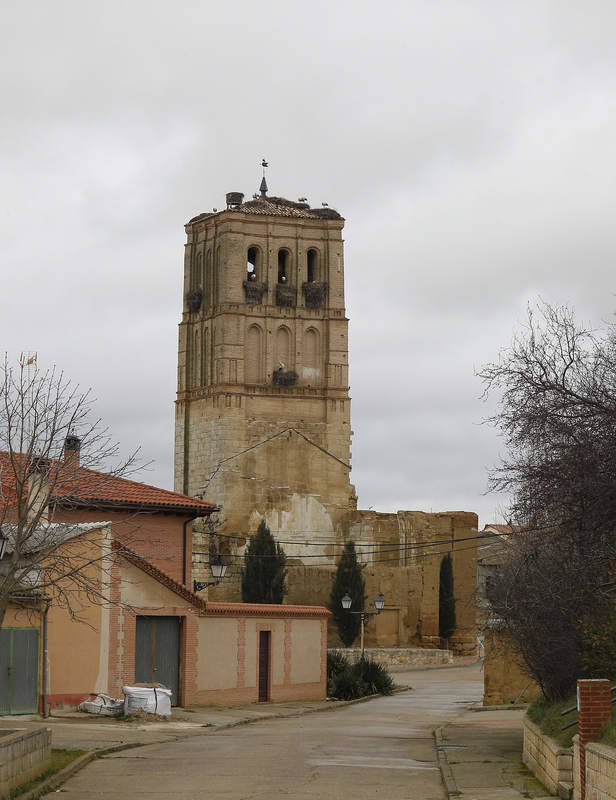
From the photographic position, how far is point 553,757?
1688 centimetres

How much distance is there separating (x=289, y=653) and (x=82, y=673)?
8.79 metres

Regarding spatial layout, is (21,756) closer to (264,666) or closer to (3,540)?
(3,540)

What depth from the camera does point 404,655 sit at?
61.8 meters

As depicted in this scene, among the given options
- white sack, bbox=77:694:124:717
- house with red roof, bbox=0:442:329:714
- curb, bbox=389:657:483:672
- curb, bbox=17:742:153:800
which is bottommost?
curb, bbox=17:742:153:800

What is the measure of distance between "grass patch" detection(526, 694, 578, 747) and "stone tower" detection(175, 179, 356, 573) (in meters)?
48.9

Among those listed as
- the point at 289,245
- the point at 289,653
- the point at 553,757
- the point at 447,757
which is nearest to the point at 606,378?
the point at 553,757

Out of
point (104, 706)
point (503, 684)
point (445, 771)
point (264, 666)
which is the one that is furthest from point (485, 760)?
point (264, 666)

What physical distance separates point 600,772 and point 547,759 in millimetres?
3835

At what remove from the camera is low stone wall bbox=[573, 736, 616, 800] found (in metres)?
13.2

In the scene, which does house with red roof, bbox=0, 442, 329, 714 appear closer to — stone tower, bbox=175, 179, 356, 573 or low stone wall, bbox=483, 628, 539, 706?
low stone wall, bbox=483, 628, 539, 706

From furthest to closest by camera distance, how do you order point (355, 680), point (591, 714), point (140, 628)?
1. point (355, 680)
2. point (140, 628)
3. point (591, 714)

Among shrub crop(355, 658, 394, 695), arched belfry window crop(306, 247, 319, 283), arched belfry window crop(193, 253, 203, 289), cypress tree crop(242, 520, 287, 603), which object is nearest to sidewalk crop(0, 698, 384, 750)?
shrub crop(355, 658, 394, 695)

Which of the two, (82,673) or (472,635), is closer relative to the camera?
(82,673)

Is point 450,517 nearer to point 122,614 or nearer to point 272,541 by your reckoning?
point 272,541
